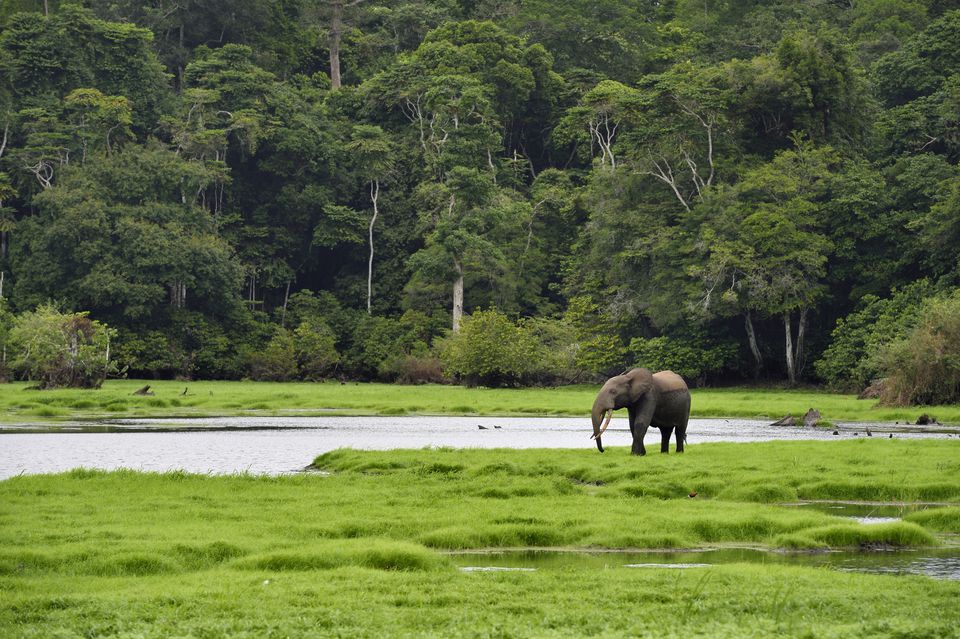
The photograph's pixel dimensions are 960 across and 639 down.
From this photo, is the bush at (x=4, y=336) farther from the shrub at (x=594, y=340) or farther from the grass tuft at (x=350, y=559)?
the grass tuft at (x=350, y=559)

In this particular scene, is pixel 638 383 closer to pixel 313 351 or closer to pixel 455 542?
pixel 455 542

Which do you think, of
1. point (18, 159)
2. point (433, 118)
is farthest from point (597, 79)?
point (18, 159)

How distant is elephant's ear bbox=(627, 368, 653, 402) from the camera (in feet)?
87.8

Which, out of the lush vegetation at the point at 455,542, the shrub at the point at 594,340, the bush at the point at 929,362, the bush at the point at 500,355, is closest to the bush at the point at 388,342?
the bush at the point at 500,355

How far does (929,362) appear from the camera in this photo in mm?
43531

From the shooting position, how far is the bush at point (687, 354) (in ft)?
210

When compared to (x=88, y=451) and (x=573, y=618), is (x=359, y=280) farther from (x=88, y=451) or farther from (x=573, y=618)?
(x=573, y=618)

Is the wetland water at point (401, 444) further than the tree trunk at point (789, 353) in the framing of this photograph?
No

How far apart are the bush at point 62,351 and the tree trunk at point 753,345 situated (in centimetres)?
3022

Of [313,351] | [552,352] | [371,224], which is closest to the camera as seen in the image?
[552,352]

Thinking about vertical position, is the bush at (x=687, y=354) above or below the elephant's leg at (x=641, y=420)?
above

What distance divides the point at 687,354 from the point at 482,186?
17.8 m

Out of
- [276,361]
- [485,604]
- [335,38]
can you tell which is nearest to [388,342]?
[276,361]

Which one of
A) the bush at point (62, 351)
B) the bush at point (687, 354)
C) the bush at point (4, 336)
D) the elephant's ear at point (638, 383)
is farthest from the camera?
the bush at point (687, 354)
